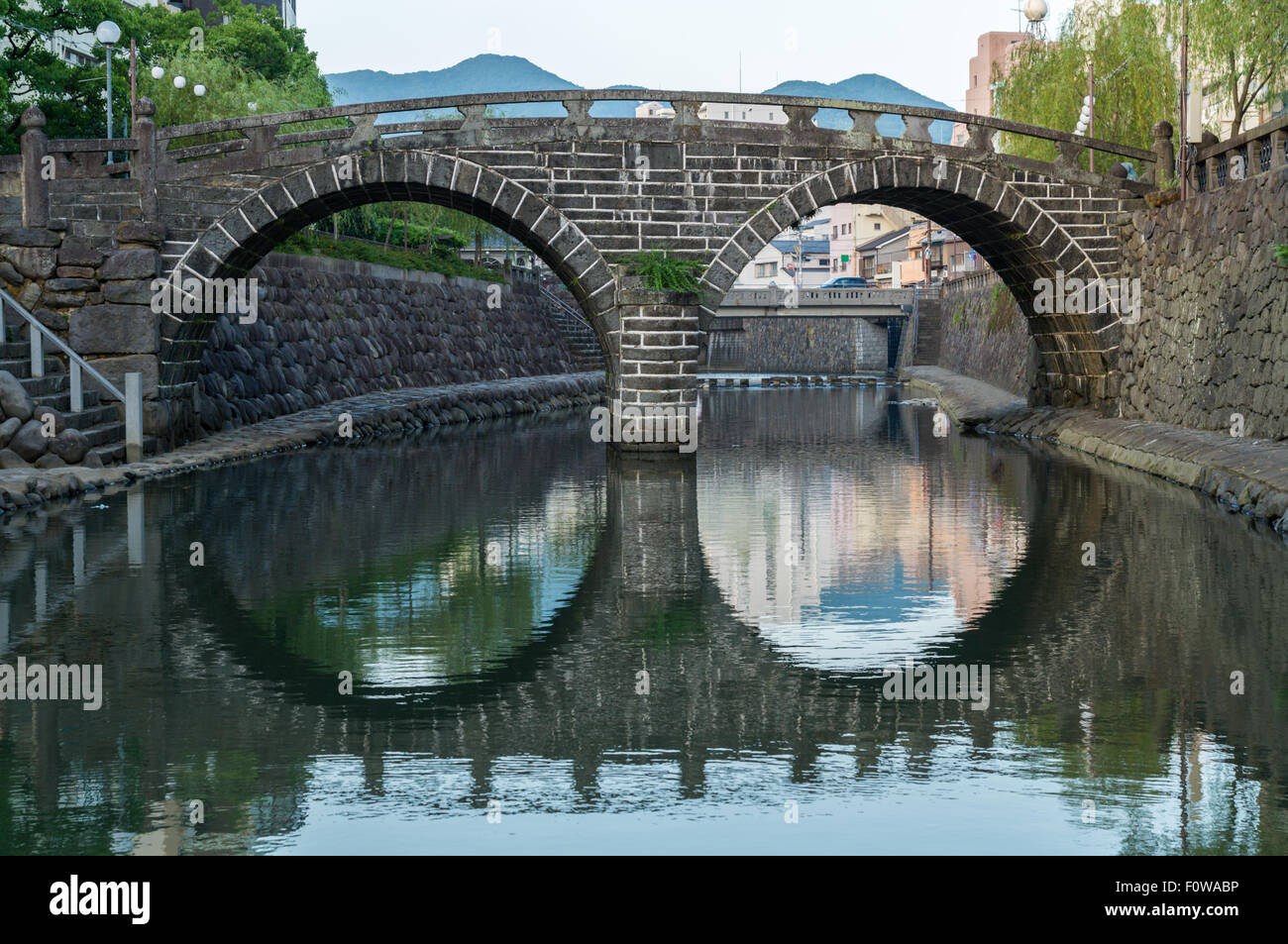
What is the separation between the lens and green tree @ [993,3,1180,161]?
3747cm

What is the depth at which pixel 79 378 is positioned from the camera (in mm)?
23594

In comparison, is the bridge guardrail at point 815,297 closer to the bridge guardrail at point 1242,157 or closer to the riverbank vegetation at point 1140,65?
the riverbank vegetation at point 1140,65

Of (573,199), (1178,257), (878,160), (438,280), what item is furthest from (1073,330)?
(438,280)

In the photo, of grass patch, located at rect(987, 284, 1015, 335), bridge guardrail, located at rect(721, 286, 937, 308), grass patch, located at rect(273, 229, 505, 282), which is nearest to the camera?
grass patch, located at rect(273, 229, 505, 282)

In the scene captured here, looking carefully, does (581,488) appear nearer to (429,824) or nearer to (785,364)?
(429,824)

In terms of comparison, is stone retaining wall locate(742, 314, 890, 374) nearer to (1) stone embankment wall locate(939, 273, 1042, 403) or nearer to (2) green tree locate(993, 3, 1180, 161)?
(1) stone embankment wall locate(939, 273, 1042, 403)

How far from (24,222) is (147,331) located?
283cm

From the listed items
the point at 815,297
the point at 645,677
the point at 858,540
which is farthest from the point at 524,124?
the point at 815,297

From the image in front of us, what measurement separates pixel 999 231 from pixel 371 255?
21.9 metres

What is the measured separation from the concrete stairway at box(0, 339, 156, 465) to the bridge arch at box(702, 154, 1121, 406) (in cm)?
1041
